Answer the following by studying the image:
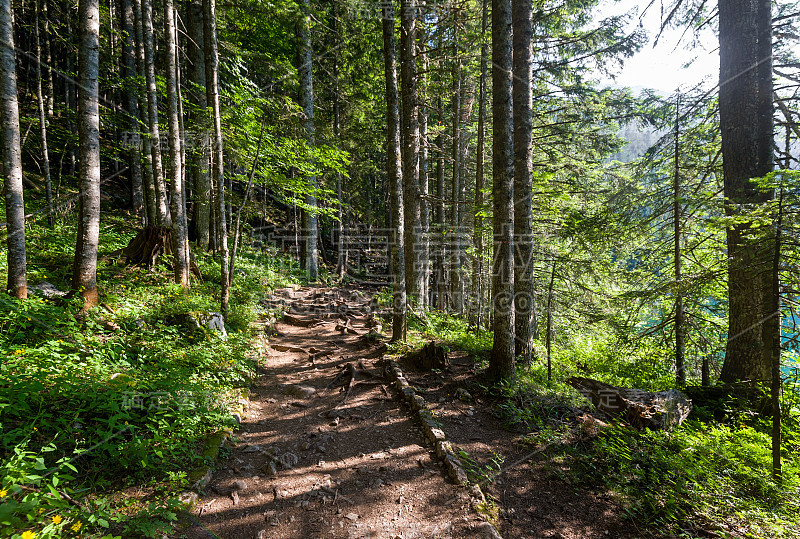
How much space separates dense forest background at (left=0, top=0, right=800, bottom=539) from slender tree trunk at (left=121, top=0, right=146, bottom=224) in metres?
0.13

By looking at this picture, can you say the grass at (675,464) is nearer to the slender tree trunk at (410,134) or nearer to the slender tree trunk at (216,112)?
the slender tree trunk at (410,134)

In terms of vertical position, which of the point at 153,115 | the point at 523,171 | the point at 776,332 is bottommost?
the point at 776,332

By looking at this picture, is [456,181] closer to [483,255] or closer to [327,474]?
[483,255]

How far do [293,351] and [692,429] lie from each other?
764 centimetres

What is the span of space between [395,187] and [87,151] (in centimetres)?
586

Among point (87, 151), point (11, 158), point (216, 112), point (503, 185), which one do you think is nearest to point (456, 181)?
point (503, 185)

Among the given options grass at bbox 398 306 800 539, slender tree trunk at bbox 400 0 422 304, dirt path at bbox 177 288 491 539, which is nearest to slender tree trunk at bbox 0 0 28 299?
dirt path at bbox 177 288 491 539

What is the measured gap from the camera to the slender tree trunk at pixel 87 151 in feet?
17.1

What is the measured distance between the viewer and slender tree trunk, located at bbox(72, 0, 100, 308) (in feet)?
17.1

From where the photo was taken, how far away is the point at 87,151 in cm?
526

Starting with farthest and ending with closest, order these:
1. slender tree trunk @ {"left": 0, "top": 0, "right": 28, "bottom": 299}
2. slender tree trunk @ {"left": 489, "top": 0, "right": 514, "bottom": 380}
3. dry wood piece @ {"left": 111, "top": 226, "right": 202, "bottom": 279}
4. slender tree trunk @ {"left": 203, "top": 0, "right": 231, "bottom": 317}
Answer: dry wood piece @ {"left": 111, "top": 226, "right": 202, "bottom": 279} → slender tree trunk @ {"left": 203, "top": 0, "right": 231, "bottom": 317} → slender tree trunk @ {"left": 489, "top": 0, "right": 514, "bottom": 380} → slender tree trunk @ {"left": 0, "top": 0, "right": 28, "bottom": 299}

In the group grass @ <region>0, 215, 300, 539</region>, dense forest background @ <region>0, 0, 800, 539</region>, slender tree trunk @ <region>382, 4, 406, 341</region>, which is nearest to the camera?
grass @ <region>0, 215, 300, 539</region>

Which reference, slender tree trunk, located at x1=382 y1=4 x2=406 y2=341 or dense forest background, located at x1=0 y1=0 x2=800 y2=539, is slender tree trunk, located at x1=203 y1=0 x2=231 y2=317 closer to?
dense forest background, located at x1=0 y1=0 x2=800 y2=539

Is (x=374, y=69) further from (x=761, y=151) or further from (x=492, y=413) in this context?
(x=492, y=413)
